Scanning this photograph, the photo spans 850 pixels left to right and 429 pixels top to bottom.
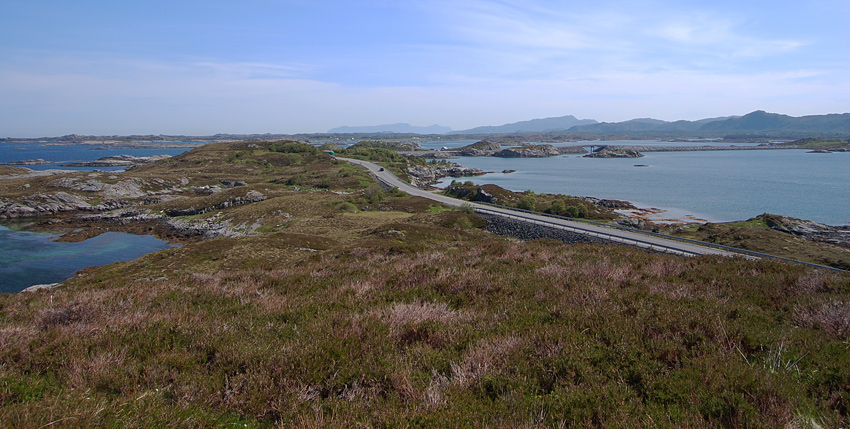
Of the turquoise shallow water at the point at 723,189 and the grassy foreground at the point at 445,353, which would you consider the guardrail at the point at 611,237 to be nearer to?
the grassy foreground at the point at 445,353

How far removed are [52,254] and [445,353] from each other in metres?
43.0

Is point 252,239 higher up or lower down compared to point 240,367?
lower down

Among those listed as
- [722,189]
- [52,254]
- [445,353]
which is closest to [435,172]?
[722,189]

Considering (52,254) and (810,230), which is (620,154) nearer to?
(810,230)

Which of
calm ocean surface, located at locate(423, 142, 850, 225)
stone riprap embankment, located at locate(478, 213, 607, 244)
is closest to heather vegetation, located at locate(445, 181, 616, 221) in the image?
stone riprap embankment, located at locate(478, 213, 607, 244)

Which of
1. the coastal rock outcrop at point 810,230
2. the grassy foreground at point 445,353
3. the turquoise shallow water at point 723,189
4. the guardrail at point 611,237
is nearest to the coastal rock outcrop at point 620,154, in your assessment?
the turquoise shallow water at point 723,189

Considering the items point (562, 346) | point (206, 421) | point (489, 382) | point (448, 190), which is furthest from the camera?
point (448, 190)

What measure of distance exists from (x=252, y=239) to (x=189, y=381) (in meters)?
27.1

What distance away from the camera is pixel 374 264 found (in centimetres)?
1299

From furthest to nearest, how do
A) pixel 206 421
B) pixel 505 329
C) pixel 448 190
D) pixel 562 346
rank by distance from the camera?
pixel 448 190 < pixel 505 329 < pixel 562 346 < pixel 206 421

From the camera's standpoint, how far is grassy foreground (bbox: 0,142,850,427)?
4.00 metres

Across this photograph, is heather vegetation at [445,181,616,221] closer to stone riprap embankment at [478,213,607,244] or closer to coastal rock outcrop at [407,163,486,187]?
stone riprap embankment at [478,213,607,244]

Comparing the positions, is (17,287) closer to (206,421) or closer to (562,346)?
(206,421)

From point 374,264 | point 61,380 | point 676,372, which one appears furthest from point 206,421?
point 374,264
